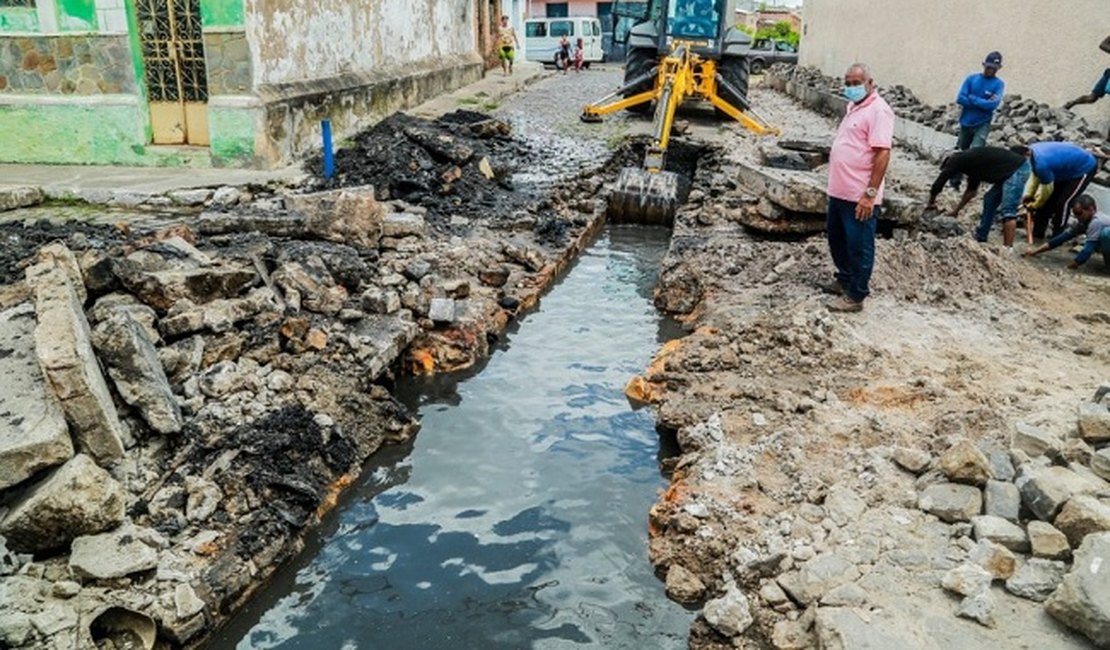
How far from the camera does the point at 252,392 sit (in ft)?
14.6

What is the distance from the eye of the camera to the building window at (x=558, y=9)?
120ft

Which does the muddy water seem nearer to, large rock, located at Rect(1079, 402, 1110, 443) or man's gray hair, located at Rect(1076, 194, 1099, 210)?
large rock, located at Rect(1079, 402, 1110, 443)

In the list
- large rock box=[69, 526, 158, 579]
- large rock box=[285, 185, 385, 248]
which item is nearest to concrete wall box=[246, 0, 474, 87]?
large rock box=[285, 185, 385, 248]

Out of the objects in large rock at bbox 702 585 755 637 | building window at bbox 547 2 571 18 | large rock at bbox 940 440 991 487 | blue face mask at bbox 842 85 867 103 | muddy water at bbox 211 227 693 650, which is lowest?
muddy water at bbox 211 227 693 650

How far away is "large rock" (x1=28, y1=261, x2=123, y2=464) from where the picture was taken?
3.46 meters

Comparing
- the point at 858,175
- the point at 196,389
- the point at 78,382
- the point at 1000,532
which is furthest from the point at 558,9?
the point at 1000,532

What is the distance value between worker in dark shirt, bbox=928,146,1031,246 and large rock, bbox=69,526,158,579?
7.30m

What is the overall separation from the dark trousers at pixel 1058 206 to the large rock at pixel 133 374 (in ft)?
24.3

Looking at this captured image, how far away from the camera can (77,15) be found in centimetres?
845

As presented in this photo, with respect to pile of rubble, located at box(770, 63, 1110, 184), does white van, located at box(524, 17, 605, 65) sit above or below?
above

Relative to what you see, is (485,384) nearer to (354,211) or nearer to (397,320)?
(397,320)

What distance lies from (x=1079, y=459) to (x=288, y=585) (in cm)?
367

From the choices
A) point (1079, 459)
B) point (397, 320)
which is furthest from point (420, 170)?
point (1079, 459)

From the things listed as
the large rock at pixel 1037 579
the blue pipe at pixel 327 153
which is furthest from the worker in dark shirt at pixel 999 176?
the blue pipe at pixel 327 153
